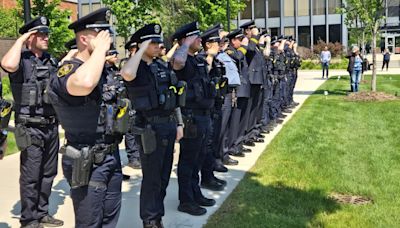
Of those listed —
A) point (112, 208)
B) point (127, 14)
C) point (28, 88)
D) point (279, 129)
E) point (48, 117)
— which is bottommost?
point (279, 129)

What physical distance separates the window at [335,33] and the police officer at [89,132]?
4524 cm

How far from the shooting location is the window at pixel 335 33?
46091 millimetres

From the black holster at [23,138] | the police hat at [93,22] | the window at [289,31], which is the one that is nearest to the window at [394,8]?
the window at [289,31]

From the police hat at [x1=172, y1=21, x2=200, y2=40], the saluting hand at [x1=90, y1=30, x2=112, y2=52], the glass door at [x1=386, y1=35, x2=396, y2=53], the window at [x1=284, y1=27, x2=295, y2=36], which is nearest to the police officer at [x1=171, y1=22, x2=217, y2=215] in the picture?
the police hat at [x1=172, y1=21, x2=200, y2=40]

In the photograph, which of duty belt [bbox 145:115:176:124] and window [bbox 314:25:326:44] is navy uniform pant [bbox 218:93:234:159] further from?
window [bbox 314:25:326:44]

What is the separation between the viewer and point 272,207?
18.0ft

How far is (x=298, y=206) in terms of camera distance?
5.50 metres

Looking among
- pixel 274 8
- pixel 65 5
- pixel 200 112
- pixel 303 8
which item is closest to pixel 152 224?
pixel 200 112

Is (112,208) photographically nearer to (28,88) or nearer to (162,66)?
(162,66)

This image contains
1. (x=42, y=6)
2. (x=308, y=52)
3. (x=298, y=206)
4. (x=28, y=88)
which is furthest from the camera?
(x=308, y=52)

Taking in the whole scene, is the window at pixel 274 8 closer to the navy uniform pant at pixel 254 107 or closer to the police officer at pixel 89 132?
the navy uniform pant at pixel 254 107

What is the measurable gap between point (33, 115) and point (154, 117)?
4.51 feet

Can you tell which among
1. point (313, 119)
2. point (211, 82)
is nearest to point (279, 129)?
point (313, 119)

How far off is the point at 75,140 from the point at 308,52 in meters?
40.2
